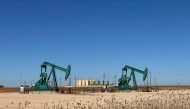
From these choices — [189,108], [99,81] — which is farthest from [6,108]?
[99,81]

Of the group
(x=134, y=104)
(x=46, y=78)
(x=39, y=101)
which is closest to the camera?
(x=134, y=104)

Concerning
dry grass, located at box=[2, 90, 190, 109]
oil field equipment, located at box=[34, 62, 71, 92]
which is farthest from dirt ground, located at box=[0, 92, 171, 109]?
oil field equipment, located at box=[34, 62, 71, 92]

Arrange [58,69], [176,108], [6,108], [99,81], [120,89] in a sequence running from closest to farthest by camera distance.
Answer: [176,108] → [6,108] → [58,69] → [120,89] → [99,81]

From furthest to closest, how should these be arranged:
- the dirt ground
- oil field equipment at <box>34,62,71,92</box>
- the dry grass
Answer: oil field equipment at <box>34,62,71,92</box> → the dirt ground → the dry grass

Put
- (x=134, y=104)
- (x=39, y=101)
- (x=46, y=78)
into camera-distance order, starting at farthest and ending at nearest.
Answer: (x=46, y=78) < (x=39, y=101) < (x=134, y=104)

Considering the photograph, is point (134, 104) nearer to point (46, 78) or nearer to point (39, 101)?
point (39, 101)

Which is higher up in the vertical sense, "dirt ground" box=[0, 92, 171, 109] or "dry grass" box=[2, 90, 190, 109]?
"dry grass" box=[2, 90, 190, 109]

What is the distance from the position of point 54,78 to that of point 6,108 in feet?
103

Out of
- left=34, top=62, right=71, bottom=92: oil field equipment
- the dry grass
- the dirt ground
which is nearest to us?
the dry grass

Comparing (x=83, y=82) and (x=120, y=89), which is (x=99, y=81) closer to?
(x=83, y=82)

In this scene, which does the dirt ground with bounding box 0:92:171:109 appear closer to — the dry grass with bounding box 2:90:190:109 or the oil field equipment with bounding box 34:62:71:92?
the dry grass with bounding box 2:90:190:109

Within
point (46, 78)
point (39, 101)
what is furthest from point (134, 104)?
point (46, 78)

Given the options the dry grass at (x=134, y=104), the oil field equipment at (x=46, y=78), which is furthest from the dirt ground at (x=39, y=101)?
the oil field equipment at (x=46, y=78)

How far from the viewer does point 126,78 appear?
2180 inches
